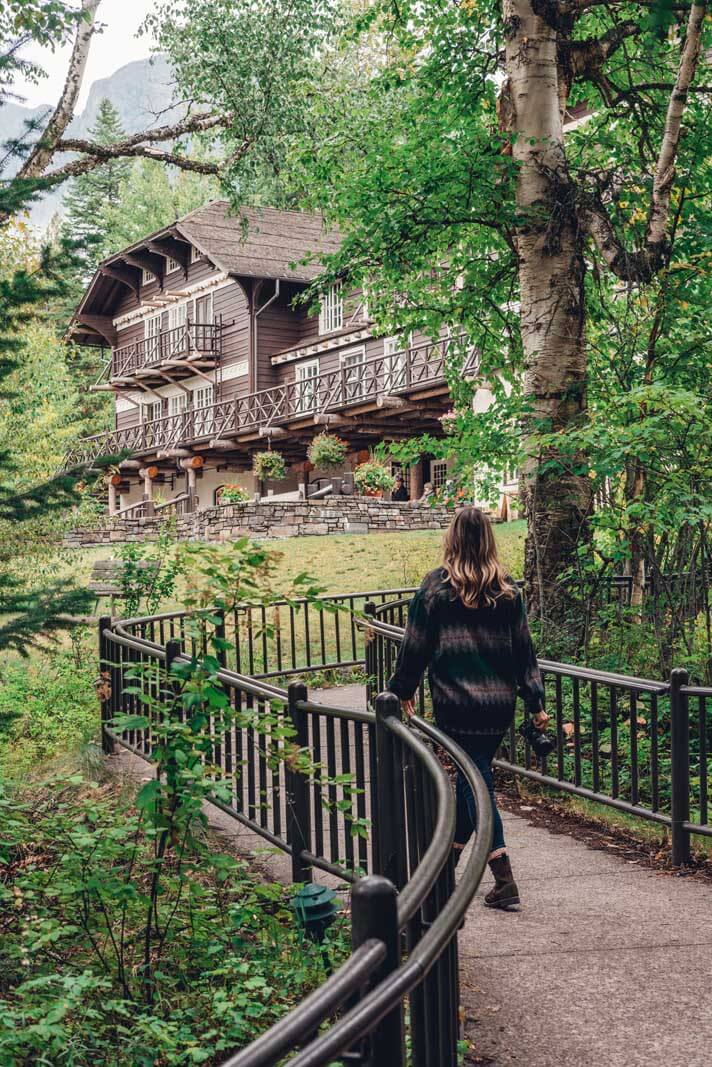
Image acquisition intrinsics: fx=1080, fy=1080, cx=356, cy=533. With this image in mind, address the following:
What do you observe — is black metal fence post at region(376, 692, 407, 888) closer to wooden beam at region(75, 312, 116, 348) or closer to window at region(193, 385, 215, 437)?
window at region(193, 385, 215, 437)

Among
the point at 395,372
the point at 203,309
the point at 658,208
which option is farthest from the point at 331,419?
the point at 658,208

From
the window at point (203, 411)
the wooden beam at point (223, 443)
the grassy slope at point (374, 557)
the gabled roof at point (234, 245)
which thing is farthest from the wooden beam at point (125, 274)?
the grassy slope at point (374, 557)

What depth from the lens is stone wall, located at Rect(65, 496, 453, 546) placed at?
1042 inches

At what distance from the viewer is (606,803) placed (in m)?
6.75

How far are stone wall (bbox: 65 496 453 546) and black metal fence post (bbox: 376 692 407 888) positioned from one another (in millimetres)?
21786

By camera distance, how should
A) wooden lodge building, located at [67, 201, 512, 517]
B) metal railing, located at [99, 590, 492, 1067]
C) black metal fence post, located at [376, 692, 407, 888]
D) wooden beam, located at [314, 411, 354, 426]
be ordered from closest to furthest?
metal railing, located at [99, 590, 492, 1067] < black metal fence post, located at [376, 692, 407, 888] < wooden beam, located at [314, 411, 354, 426] < wooden lodge building, located at [67, 201, 512, 517]

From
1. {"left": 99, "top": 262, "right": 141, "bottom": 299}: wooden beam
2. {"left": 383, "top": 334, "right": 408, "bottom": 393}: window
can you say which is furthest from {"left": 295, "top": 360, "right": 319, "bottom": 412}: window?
{"left": 99, "top": 262, "right": 141, "bottom": 299}: wooden beam

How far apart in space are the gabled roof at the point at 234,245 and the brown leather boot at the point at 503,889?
32553 mm

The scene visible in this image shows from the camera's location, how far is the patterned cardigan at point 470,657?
5074 mm

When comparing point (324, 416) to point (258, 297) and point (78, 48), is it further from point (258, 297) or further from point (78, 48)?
point (78, 48)

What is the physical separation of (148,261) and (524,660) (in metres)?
44.5

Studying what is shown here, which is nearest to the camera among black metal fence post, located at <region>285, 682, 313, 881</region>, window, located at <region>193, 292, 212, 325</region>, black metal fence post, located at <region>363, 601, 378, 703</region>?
black metal fence post, located at <region>285, 682, 313, 881</region>

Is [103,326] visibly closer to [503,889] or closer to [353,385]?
[353,385]

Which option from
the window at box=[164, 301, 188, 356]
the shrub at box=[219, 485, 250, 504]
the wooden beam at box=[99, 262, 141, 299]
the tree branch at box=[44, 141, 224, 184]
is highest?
the wooden beam at box=[99, 262, 141, 299]
